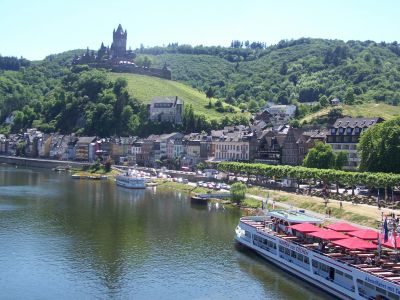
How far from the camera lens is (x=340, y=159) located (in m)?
104

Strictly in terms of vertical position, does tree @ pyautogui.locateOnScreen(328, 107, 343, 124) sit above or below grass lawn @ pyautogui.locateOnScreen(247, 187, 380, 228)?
above

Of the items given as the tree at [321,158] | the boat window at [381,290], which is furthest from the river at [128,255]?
the tree at [321,158]

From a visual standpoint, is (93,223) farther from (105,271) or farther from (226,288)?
(226,288)

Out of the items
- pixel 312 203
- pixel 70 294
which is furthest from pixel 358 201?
pixel 70 294

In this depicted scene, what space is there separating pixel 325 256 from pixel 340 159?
6271 cm

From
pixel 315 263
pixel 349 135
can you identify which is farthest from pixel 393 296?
pixel 349 135

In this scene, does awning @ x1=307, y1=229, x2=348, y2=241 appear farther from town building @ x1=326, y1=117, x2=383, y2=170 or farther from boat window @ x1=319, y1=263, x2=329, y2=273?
town building @ x1=326, y1=117, x2=383, y2=170

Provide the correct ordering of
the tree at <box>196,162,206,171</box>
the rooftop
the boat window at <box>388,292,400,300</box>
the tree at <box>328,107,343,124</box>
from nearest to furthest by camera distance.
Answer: the boat window at <box>388,292,400,300</box>
the rooftop
the tree at <box>196,162,206,171</box>
the tree at <box>328,107,343,124</box>

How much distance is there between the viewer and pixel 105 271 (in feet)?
157

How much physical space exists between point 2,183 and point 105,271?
259 ft

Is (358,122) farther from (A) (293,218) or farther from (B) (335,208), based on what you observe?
(A) (293,218)

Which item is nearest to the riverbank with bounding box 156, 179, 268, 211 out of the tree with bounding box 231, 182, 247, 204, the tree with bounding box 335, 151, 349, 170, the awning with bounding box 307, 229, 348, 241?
the tree with bounding box 231, 182, 247, 204

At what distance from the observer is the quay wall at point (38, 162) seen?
162 meters

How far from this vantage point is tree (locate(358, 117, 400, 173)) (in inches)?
3344
